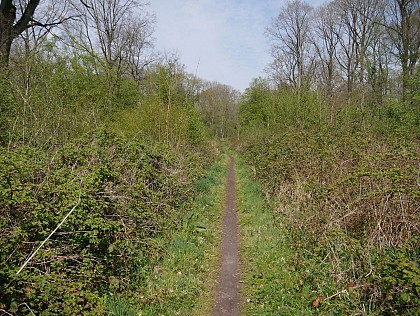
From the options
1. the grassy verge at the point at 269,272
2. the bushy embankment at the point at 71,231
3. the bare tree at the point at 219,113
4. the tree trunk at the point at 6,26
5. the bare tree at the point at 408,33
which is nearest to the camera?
the bushy embankment at the point at 71,231

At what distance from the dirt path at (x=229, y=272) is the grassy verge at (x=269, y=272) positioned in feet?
0.47

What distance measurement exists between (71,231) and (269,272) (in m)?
3.25

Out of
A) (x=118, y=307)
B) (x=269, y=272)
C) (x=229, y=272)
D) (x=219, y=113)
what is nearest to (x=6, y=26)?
(x=118, y=307)

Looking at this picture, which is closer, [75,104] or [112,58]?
[75,104]

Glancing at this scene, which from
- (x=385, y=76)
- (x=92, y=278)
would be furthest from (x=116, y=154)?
(x=385, y=76)

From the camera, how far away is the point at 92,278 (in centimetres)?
372

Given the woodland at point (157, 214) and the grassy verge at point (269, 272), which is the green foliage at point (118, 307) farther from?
the grassy verge at point (269, 272)

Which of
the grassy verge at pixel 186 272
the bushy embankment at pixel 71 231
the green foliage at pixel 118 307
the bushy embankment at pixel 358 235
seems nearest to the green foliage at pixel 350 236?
the bushy embankment at pixel 358 235

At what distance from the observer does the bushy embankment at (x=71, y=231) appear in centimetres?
299

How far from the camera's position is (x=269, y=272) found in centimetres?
493

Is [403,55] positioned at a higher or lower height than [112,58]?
lower

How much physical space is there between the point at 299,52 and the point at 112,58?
2163 cm

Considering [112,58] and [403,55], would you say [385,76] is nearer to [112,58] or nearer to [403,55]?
[403,55]

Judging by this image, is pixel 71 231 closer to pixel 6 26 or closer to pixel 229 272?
pixel 229 272
